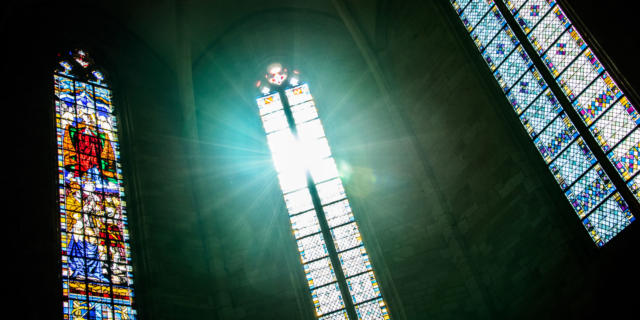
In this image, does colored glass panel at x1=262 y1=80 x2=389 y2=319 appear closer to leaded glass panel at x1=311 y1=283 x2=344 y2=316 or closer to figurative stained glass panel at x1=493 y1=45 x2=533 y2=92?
leaded glass panel at x1=311 y1=283 x2=344 y2=316

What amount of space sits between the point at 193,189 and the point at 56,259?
9.82ft

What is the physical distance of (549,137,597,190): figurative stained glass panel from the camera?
8.33 metres

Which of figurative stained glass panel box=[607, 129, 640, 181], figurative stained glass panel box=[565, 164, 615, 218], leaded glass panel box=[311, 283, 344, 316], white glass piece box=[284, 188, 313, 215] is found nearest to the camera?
figurative stained glass panel box=[607, 129, 640, 181]

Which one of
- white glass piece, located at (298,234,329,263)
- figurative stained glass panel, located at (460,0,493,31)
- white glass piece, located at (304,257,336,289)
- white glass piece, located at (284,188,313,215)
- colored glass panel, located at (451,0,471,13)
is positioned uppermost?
colored glass panel, located at (451,0,471,13)

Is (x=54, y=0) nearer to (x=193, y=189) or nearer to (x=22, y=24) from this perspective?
(x=22, y=24)

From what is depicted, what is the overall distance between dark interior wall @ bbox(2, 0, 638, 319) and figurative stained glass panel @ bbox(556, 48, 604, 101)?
47 centimetres

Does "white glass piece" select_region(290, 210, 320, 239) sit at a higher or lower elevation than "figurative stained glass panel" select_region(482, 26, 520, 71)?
lower

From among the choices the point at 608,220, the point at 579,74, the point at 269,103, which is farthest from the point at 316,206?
the point at 608,220

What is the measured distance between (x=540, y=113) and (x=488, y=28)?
5.30 ft

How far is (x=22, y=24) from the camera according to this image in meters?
10.6

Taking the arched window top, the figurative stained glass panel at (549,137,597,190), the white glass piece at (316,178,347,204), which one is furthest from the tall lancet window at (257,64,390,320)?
the figurative stained glass panel at (549,137,597,190)

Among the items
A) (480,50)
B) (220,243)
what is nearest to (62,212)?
(220,243)

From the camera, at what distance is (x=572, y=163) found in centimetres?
845

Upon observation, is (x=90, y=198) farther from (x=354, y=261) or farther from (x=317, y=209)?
(x=354, y=261)
